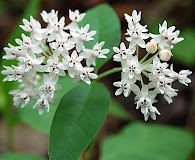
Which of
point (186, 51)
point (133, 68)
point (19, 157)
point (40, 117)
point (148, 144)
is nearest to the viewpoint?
point (133, 68)

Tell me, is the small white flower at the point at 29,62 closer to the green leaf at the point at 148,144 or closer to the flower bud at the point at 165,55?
the flower bud at the point at 165,55

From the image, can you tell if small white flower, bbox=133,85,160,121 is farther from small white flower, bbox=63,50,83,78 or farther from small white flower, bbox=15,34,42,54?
small white flower, bbox=15,34,42,54

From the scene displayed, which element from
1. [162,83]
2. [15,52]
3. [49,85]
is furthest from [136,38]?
[15,52]

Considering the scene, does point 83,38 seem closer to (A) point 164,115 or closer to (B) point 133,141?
(B) point 133,141

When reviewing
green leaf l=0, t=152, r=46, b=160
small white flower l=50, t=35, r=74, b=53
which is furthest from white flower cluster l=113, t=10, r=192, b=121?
green leaf l=0, t=152, r=46, b=160

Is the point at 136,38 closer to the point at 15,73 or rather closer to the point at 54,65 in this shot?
the point at 54,65

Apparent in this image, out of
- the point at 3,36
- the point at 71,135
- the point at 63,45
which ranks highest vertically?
the point at 3,36

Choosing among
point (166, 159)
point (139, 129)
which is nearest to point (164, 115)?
point (139, 129)
